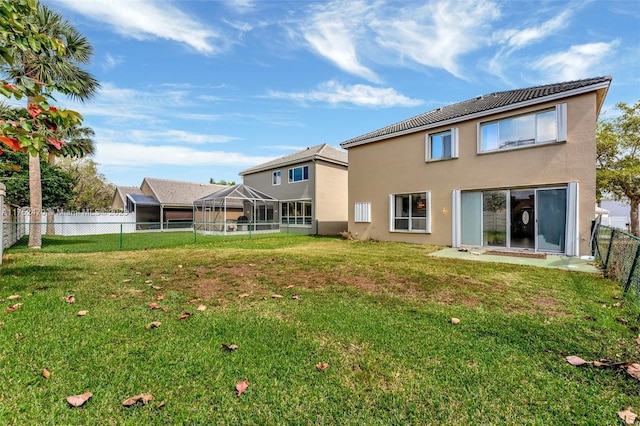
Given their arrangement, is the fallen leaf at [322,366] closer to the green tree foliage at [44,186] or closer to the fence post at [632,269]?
the fence post at [632,269]

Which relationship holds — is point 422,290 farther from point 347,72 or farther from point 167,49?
point 167,49

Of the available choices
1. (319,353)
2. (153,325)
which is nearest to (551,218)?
(319,353)

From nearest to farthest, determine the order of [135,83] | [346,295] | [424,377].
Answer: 1. [424,377]
2. [346,295]
3. [135,83]

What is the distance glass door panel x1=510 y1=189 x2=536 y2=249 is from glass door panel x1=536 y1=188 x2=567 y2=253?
20 centimetres

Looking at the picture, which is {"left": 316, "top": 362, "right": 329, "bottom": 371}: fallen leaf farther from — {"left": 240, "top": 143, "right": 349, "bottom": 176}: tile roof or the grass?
{"left": 240, "top": 143, "right": 349, "bottom": 176}: tile roof

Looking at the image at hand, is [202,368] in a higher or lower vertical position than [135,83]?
lower

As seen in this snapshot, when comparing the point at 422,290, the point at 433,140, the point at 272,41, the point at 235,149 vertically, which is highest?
the point at 272,41

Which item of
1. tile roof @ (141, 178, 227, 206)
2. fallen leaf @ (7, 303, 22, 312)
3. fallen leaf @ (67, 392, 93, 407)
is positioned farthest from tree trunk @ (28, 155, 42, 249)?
fallen leaf @ (67, 392, 93, 407)

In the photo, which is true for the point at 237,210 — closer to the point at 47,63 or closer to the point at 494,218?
the point at 47,63

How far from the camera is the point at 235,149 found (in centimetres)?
2638

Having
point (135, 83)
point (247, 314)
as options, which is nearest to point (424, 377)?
point (247, 314)

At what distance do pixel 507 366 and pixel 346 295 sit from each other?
101 inches

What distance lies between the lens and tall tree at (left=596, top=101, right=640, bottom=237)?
18237mm

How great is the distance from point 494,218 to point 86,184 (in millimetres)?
39316
